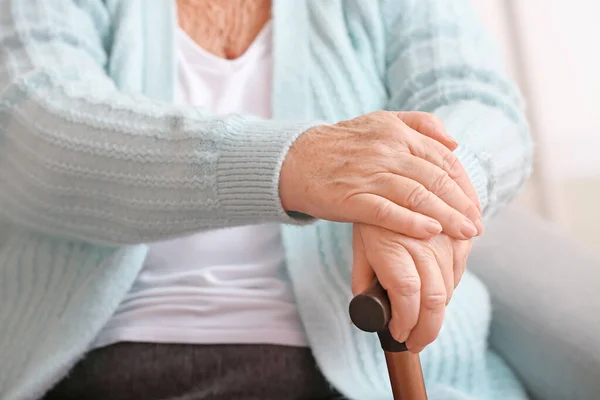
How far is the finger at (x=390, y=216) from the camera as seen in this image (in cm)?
54

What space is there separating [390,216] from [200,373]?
1.02 ft

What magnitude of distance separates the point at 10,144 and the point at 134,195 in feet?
0.59

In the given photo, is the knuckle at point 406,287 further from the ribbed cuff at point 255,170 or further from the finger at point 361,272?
the ribbed cuff at point 255,170

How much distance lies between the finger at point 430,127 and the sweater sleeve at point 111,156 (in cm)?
10

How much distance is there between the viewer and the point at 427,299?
1.73ft

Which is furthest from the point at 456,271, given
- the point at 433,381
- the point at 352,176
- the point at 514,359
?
the point at 514,359

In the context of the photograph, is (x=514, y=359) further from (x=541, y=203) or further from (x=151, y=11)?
(x=151, y=11)

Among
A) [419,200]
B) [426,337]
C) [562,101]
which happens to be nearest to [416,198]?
[419,200]

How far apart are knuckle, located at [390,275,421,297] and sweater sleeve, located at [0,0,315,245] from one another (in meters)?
0.15

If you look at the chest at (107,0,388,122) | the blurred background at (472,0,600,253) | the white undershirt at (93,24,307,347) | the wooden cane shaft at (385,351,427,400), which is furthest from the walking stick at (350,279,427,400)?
the blurred background at (472,0,600,253)

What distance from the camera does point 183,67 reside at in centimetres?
88

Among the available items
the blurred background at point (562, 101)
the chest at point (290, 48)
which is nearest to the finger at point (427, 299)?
the chest at point (290, 48)

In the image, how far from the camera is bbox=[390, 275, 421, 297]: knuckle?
0.51 metres

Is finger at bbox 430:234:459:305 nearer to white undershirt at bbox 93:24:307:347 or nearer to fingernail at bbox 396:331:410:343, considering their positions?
fingernail at bbox 396:331:410:343
